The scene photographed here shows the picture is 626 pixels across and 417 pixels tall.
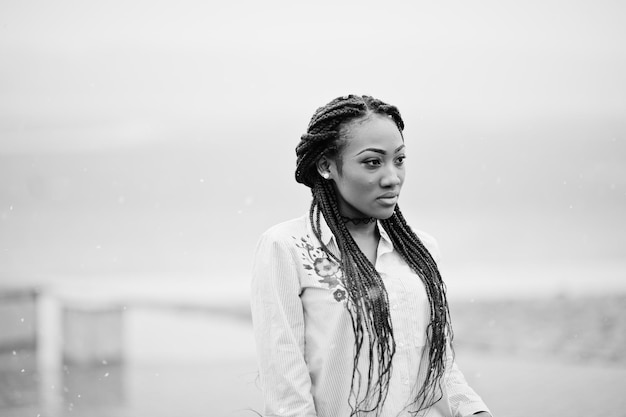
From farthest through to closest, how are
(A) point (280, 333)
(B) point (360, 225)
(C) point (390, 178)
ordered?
1. (B) point (360, 225)
2. (C) point (390, 178)
3. (A) point (280, 333)

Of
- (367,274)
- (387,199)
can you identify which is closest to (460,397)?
(367,274)

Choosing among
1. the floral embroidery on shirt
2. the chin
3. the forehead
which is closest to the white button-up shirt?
the floral embroidery on shirt

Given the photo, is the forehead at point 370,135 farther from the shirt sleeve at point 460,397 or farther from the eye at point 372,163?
the shirt sleeve at point 460,397

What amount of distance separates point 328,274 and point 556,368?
4.78 metres

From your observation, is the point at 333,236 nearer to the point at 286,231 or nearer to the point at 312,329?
the point at 286,231

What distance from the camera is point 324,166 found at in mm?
1909

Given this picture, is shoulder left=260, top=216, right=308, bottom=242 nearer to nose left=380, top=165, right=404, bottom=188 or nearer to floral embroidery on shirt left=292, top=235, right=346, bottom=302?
floral embroidery on shirt left=292, top=235, right=346, bottom=302

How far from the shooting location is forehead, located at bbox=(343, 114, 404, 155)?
6.02 feet

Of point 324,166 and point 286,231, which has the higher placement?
point 324,166

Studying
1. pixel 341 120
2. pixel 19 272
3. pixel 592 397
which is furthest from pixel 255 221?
pixel 341 120

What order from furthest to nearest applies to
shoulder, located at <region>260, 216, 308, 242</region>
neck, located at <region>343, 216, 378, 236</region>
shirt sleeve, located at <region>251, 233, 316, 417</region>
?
neck, located at <region>343, 216, 378, 236</region> < shoulder, located at <region>260, 216, 308, 242</region> < shirt sleeve, located at <region>251, 233, 316, 417</region>

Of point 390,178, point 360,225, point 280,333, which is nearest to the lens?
point 280,333

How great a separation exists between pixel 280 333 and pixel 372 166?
45 cm

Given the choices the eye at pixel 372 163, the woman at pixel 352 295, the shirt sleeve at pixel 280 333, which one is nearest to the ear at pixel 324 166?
the woman at pixel 352 295
